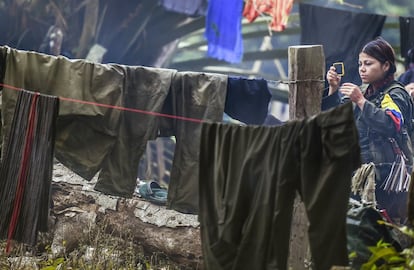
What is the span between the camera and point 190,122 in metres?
7.70

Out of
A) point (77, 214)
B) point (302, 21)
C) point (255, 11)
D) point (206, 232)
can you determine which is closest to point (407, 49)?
point (302, 21)

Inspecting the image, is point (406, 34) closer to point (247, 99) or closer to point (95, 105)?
point (247, 99)

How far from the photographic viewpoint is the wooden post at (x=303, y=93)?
268 inches

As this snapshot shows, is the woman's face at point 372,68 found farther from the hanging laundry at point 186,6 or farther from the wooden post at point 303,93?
the hanging laundry at point 186,6

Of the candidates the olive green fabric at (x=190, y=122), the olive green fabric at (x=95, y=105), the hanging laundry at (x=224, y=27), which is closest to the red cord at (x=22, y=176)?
the olive green fabric at (x=95, y=105)

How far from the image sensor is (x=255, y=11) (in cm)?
1255

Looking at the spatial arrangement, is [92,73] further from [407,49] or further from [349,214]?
[407,49]

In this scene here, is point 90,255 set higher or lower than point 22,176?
lower

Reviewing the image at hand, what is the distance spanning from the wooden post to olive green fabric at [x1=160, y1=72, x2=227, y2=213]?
95 cm

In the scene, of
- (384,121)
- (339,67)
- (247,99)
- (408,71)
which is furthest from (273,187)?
(408,71)

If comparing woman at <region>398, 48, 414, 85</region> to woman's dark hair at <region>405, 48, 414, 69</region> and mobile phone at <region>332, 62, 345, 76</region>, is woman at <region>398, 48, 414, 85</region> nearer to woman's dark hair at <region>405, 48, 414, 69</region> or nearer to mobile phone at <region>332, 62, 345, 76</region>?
woman's dark hair at <region>405, 48, 414, 69</region>

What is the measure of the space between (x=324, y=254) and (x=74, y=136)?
10.3 feet

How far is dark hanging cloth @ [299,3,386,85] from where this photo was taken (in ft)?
34.6

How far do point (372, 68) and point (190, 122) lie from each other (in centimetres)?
176
